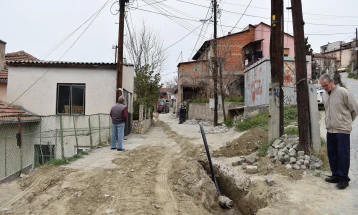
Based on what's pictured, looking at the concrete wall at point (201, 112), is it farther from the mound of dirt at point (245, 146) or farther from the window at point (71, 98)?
the mound of dirt at point (245, 146)

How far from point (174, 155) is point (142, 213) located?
514 cm

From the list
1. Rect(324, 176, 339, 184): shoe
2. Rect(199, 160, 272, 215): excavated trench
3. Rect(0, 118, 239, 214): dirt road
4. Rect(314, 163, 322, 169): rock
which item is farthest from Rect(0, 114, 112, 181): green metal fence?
Rect(324, 176, 339, 184): shoe

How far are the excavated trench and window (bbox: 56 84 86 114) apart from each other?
360 inches

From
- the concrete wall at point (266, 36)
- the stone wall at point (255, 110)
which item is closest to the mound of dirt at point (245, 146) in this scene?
the stone wall at point (255, 110)

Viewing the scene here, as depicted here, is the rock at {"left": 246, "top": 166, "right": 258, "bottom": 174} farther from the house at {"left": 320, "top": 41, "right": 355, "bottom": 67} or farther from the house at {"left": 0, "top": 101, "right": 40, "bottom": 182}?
the house at {"left": 320, "top": 41, "right": 355, "bottom": 67}

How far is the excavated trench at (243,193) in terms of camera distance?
18.2ft

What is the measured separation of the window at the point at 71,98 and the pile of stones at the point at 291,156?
32.3ft

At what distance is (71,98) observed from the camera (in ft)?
48.6

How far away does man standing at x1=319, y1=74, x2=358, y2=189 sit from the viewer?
201 inches

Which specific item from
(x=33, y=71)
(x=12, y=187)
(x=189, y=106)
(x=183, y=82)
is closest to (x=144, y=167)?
(x=12, y=187)

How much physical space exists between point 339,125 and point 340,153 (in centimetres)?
45

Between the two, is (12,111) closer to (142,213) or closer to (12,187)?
(12,187)

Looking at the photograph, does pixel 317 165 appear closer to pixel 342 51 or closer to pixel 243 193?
pixel 243 193

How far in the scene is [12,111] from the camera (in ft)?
43.4
